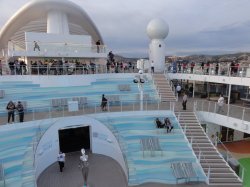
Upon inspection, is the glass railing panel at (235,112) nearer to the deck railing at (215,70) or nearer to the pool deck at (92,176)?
the deck railing at (215,70)

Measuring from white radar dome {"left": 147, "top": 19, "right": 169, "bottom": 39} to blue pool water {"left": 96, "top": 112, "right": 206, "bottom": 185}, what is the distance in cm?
1044

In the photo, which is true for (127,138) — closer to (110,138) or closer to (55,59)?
(110,138)

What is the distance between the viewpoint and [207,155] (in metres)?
13.2

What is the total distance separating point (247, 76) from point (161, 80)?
7336mm

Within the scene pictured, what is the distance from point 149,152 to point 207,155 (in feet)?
10.9

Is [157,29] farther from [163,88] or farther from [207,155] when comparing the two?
[207,155]

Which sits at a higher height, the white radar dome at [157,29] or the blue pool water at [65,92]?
the white radar dome at [157,29]

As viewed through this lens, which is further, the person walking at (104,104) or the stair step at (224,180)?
the person walking at (104,104)

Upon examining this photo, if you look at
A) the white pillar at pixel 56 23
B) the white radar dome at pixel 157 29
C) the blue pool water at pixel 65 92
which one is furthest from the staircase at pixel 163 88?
the white pillar at pixel 56 23

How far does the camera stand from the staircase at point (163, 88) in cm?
1919

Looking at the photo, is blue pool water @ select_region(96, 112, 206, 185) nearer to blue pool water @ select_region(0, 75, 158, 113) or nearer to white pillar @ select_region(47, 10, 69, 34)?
blue pool water @ select_region(0, 75, 158, 113)

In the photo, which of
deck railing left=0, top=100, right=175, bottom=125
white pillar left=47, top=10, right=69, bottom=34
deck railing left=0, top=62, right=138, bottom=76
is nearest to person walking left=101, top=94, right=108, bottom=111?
deck railing left=0, top=100, right=175, bottom=125

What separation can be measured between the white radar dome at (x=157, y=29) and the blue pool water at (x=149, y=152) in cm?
1044

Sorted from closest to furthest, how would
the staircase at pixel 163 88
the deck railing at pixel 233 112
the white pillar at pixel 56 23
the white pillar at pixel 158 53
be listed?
the deck railing at pixel 233 112 → the staircase at pixel 163 88 → the white pillar at pixel 158 53 → the white pillar at pixel 56 23
